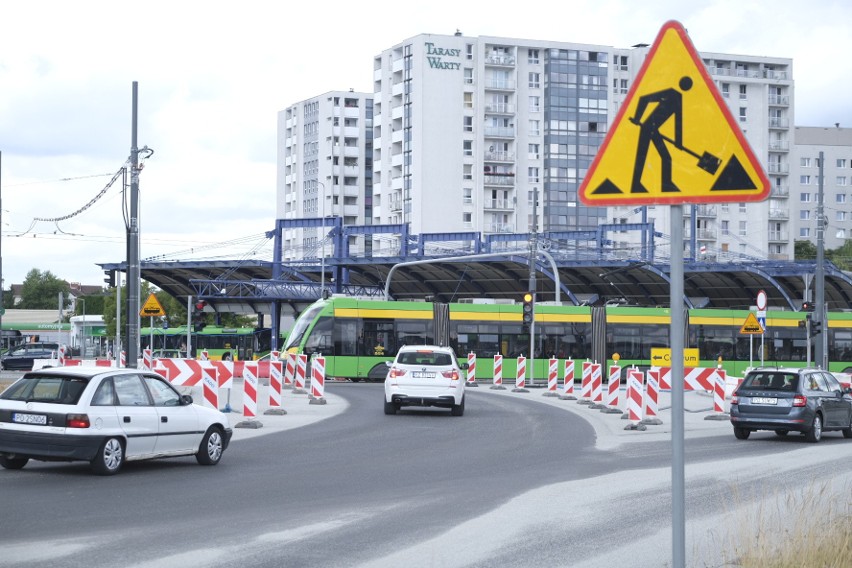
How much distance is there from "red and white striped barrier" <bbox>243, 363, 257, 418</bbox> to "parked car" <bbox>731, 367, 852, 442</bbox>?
9.62 metres

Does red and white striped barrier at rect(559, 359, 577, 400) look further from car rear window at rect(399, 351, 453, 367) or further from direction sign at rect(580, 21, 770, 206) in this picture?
direction sign at rect(580, 21, 770, 206)

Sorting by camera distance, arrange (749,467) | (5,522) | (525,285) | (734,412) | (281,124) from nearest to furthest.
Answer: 1. (5,522)
2. (749,467)
3. (734,412)
4. (525,285)
5. (281,124)

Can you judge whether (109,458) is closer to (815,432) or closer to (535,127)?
(815,432)

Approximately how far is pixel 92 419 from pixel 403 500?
4.33m

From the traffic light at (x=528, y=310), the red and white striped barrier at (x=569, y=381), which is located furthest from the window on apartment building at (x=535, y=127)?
the red and white striped barrier at (x=569, y=381)

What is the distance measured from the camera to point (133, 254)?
2991 cm

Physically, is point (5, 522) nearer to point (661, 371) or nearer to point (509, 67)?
point (661, 371)

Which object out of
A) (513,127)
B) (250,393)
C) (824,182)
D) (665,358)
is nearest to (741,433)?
(250,393)

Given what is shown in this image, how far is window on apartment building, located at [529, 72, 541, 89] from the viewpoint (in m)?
111

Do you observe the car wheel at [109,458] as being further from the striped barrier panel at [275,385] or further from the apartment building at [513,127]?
the apartment building at [513,127]

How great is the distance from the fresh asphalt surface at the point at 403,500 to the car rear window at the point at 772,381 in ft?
3.51

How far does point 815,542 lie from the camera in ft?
26.7

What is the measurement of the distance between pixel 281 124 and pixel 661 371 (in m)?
118

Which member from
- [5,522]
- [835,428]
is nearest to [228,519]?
[5,522]
